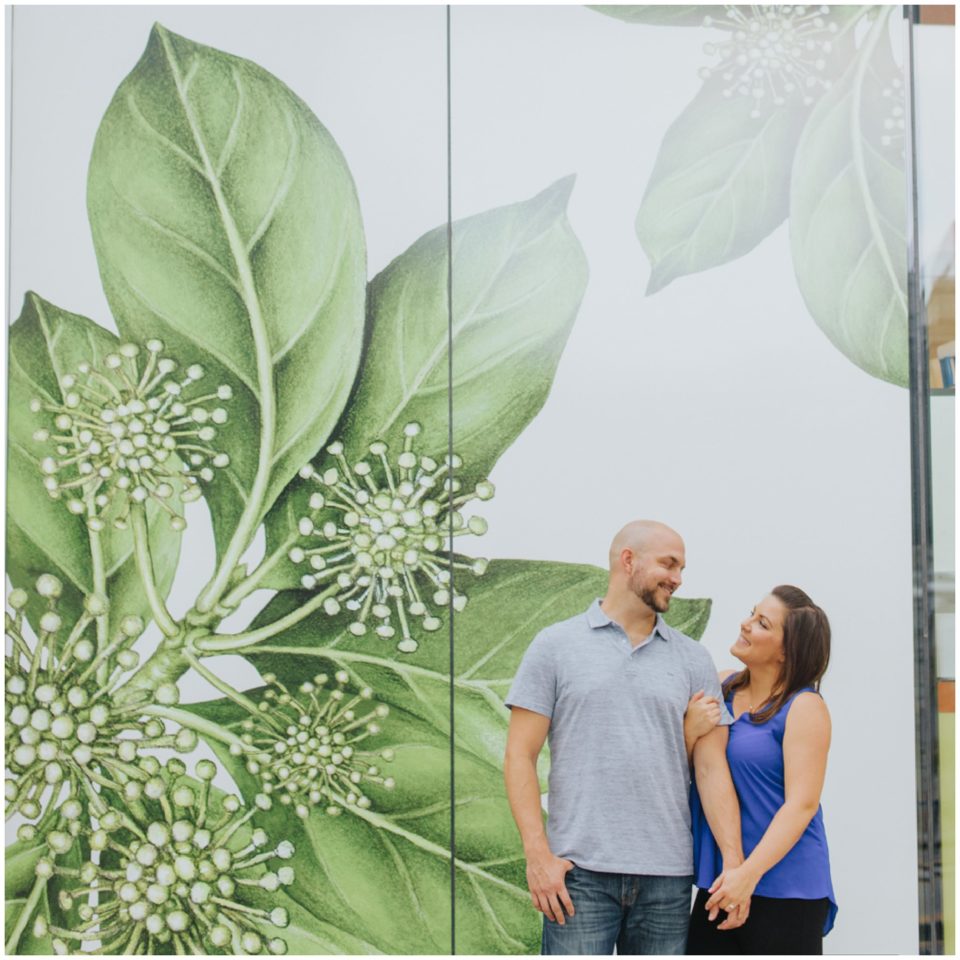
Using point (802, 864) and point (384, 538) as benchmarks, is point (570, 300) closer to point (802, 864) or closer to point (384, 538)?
point (384, 538)

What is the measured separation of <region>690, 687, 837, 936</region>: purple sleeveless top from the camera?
2387 mm

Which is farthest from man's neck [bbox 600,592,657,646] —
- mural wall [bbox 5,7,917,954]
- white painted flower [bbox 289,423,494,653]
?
white painted flower [bbox 289,423,494,653]

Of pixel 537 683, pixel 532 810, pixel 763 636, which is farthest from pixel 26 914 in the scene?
pixel 763 636

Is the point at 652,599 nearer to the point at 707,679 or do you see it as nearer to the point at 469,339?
the point at 707,679

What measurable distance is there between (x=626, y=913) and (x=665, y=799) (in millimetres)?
274

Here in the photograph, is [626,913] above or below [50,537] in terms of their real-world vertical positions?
below

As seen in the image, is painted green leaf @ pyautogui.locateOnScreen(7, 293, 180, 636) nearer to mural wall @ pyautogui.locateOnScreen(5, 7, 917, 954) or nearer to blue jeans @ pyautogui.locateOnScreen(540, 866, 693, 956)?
mural wall @ pyautogui.locateOnScreen(5, 7, 917, 954)

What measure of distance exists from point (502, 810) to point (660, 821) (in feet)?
1.33

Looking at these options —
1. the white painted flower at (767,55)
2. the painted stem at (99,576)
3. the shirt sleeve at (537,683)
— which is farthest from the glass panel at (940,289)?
the painted stem at (99,576)

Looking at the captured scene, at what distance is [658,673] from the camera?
7.98ft

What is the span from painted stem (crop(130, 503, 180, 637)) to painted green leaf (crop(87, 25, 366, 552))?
0.19 m

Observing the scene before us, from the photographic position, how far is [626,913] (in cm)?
237

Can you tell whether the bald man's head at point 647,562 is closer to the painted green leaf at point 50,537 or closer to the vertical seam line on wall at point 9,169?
the painted green leaf at point 50,537

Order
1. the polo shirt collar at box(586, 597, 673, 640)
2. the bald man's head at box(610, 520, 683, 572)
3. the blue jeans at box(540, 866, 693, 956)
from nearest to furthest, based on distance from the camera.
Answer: the blue jeans at box(540, 866, 693, 956) < the polo shirt collar at box(586, 597, 673, 640) < the bald man's head at box(610, 520, 683, 572)
